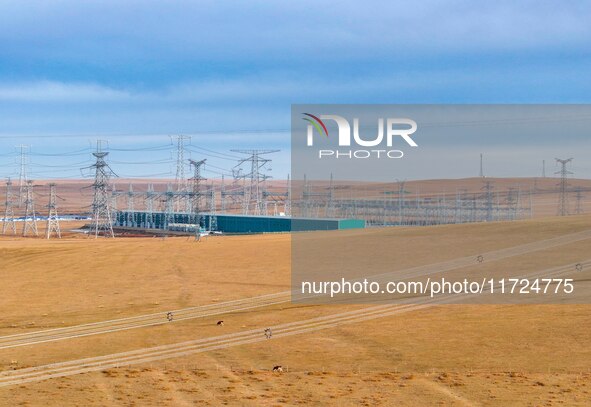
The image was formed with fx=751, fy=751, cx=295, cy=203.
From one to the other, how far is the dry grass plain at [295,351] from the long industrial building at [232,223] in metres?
51.3

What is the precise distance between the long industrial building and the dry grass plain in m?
51.3

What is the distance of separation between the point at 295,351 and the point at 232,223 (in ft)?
388

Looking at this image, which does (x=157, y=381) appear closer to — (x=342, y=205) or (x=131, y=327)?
(x=131, y=327)

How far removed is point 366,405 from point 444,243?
194ft

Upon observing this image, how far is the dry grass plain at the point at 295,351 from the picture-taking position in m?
31.5

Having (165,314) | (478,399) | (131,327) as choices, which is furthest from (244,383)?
(165,314)

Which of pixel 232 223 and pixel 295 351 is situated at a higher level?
pixel 232 223

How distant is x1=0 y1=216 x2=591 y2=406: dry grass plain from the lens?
31.5 metres

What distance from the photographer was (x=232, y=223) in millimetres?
157125

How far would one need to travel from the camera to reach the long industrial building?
4934 inches

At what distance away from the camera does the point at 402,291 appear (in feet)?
191

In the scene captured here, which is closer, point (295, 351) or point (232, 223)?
point (295, 351)

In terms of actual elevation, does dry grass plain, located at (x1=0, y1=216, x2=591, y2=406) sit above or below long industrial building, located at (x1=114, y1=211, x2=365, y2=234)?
below

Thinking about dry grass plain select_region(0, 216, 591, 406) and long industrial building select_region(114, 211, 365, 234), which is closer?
dry grass plain select_region(0, 216, 591, 406)
